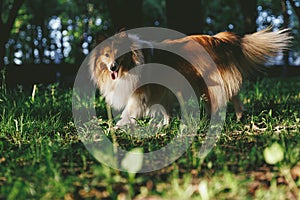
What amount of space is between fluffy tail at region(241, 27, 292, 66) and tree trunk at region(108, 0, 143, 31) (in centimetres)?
356

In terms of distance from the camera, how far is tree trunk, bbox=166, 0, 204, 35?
727cm

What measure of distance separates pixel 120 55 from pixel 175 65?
26.8 inches

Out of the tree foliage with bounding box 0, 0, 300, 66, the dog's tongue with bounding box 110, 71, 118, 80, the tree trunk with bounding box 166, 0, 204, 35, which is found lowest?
the dog's tongue with bounding box 110, 71, 118, 80

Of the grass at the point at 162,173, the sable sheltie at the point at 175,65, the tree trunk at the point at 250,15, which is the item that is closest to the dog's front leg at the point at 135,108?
the sable sheltie at the point at 175,65

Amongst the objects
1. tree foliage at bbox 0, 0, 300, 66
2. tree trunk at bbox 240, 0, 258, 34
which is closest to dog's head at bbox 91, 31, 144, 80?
tree trunk at bbox 240, 0, 258, 34

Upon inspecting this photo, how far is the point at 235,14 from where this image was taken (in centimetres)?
1945

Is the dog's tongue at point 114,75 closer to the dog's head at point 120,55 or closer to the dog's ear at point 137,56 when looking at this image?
the dog's head at point 120,55

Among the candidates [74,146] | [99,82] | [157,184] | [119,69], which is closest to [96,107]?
[99,82]

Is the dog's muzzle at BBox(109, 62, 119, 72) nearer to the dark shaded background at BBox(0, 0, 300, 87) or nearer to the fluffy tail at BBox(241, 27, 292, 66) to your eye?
the fluffy tail at BBox(241, 27, 292, 66)

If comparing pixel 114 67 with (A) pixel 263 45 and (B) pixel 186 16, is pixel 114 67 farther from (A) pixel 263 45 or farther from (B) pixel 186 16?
(B) pixel 186 16

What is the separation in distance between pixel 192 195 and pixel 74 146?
4.25 ft

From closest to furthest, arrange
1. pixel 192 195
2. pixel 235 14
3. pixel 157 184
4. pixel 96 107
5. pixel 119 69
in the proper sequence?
pixel 192 195, pixel 157 184, pixel 119 69, pixel 96 107, pixel 235 14

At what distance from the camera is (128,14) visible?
8.08 meters

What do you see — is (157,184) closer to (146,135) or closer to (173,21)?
(146,135)
